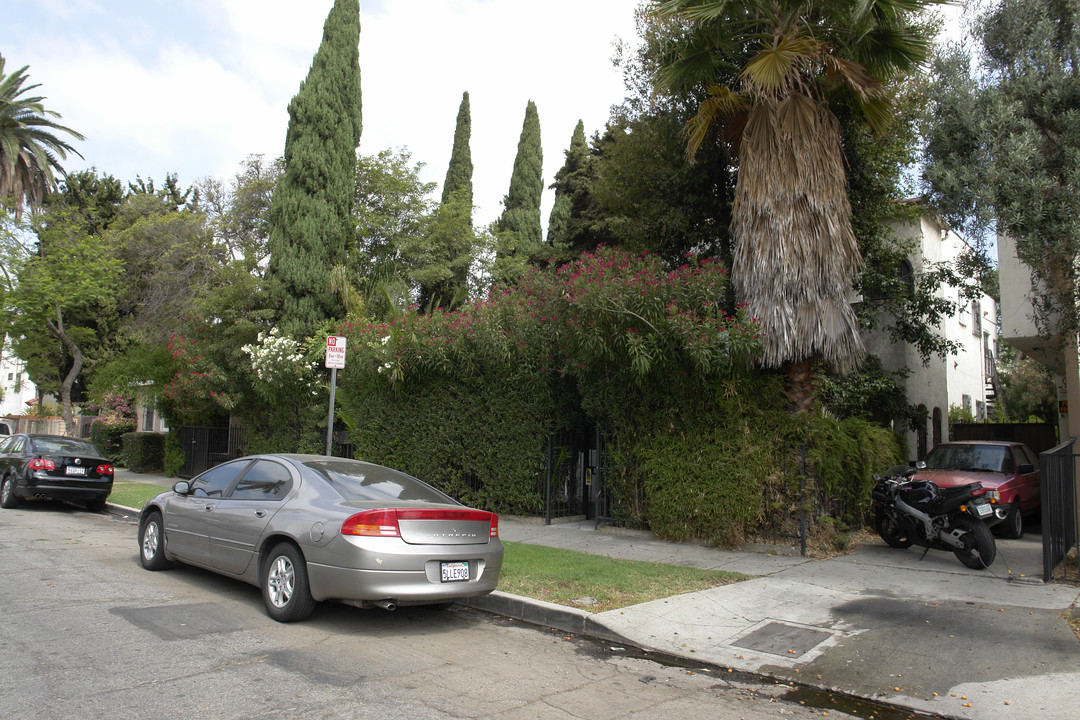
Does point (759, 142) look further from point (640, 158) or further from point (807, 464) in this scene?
point (807, 464)

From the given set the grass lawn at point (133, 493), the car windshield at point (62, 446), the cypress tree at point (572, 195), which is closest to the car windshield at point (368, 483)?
the grass lawn at point (133, 493)

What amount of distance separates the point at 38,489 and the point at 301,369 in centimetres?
566

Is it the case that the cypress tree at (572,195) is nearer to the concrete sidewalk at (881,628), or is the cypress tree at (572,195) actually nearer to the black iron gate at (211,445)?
the black iron gate at (211,445)

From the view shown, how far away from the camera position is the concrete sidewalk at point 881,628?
486cm

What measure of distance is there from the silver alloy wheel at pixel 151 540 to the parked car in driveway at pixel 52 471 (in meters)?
7.50

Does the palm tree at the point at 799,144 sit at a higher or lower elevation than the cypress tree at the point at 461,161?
Result: lower

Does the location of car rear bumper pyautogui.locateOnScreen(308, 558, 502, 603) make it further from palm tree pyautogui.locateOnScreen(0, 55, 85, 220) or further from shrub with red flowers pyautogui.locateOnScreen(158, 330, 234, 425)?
palm tree pyautogui.locateOnScreen(0, 55, 85, 220)

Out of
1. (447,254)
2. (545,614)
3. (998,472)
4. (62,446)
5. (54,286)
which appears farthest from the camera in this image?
(447,254)

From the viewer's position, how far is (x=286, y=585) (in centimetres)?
600

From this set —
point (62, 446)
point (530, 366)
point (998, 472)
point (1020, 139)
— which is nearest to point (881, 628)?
point (1020, 139)

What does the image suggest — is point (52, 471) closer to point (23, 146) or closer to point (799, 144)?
point (799, 144)

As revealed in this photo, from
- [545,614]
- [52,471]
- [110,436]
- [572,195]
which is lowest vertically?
[545,614]

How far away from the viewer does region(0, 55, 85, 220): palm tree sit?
29.7m

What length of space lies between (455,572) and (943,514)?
6.53 metres
